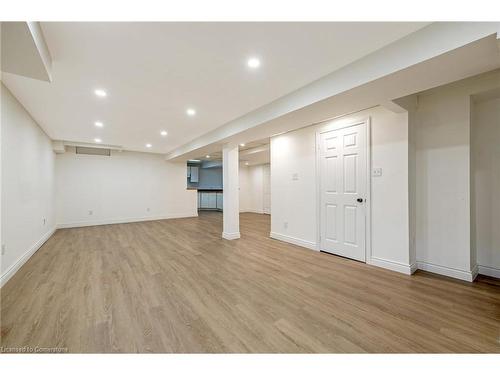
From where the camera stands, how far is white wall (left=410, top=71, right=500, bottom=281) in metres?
2.56

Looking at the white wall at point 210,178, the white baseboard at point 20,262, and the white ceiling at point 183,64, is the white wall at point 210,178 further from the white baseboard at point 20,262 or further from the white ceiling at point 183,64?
the white ceiling at point 183,64

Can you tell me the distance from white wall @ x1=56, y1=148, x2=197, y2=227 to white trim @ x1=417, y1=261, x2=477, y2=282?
7315 millimetres

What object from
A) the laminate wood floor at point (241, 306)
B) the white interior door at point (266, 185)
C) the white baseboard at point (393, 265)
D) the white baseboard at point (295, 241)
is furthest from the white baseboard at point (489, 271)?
the white interior door at point (266, 185)

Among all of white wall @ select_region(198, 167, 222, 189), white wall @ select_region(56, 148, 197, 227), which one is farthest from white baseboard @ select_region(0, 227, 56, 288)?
white wall @ select_region(198, 167, 222, 189)

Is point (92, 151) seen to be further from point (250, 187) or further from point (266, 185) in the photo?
point (266, 185)

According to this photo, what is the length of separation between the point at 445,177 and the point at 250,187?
25.6 feet

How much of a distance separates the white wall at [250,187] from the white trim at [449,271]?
7026mm

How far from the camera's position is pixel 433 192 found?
9.17ft

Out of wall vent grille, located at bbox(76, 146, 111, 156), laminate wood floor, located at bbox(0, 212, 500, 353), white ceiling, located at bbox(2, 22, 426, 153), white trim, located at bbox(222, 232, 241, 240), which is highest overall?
white ceiling, located at bbox(2, 22, 426, 153)

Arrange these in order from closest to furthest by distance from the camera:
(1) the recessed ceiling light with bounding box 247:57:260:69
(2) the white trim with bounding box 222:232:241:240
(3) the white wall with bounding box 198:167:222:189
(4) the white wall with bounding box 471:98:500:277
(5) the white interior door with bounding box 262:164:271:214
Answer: (1) the recessed ceiling light with bounding box 247:57:260:69 < (4) the white wall with bounding box 471:98:500:277 < (2) the white trim with bounding box 222:232:241:240 < (5) the white interior door with bounding box 262:164:271:214 < (3) the white wall with bounding box 198:167:222:189

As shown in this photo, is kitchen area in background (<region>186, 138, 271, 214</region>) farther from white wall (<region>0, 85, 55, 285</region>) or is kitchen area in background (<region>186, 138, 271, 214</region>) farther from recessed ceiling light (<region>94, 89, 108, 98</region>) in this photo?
recessed ceiling light (<region>94, 89, 108, 98</region>)
